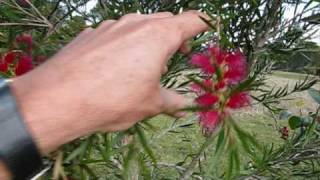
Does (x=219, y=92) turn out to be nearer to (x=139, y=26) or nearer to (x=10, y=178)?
(x=139, y=26)

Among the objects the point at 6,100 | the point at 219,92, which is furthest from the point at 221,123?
the point at 6,100

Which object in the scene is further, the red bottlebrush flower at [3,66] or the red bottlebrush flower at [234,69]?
the red bottlebrush flower at [3,66]

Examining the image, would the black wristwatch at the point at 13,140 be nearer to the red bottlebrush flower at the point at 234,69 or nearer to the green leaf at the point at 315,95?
the red bottlebrush flower at the point at 234,69

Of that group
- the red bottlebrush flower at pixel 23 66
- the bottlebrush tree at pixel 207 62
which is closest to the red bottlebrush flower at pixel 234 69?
the bottlebrush tree at pixel 207 62

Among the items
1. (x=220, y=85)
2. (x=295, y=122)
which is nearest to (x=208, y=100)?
(x=220, y=85)

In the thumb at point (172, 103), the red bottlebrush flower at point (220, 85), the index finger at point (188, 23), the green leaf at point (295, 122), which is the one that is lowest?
the green leaf at point (295, 122)

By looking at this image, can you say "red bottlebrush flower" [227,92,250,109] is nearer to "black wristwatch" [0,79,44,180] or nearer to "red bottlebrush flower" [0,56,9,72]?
"black wristwatch" [0,79,44,180]

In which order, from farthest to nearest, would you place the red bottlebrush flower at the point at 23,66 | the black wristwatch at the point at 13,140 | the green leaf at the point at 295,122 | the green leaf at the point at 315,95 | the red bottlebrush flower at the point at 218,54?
the green leaf at the point at 295,122
the green leaf at the point at 315,95
the red bottlebrush flower at the point at 23,66
the red bottlebrush flower at the point at 218,54
the black wristwatch at the point at 13,140

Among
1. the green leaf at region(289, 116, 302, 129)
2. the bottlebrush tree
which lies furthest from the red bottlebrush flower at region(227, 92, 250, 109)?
the green leaf at region(289, 116, 302, 129)
